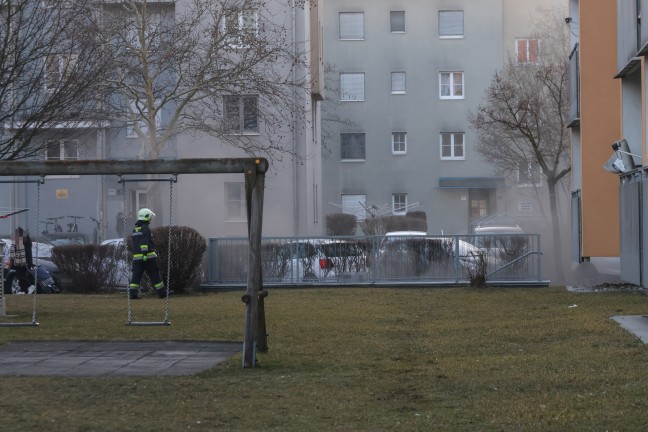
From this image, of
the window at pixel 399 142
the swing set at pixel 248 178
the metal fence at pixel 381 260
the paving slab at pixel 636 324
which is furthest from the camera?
the window at pixel 399 142

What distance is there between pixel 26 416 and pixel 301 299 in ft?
47.6

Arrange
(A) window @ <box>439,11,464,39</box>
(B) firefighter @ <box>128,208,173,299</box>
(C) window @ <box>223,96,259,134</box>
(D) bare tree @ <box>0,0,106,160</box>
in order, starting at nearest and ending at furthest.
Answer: (D) bare tree @ <box>0,0,106,160</box> < (B) firefighter @ <box>128,208,173,299</box> < (C) window @ <box>223,96,259,134</box> < (A) window @ <box>439,11,464,39</box>

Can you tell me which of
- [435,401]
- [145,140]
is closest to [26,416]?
[435,401]

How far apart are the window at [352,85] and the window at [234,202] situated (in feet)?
68.0

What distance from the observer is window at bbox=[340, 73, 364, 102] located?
2247 inches

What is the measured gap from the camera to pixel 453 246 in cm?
2720

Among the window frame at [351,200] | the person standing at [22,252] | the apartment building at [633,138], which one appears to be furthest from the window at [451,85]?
the person standing at [22,252]

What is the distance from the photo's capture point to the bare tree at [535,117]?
127 ft

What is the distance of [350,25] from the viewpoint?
188ft

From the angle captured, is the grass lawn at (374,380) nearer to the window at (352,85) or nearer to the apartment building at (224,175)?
the apartment building at (224,175)

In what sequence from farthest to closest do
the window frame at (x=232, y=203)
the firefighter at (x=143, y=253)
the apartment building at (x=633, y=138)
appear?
the window frame at (x=232, y=203)
the firefighter at (x=143, y=253)
the apartment building at (x=633, y=138)

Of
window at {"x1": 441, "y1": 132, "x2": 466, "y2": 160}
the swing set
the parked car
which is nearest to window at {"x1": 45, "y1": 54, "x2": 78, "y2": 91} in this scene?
the swing set

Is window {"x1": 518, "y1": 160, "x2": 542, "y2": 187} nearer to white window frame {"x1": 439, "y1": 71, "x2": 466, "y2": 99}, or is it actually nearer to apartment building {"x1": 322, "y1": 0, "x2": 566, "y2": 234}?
apartment building {"x1": 322, "y1": 0, "x2": 566, "y2": 234}

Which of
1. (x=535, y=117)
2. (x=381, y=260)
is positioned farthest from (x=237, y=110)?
(x=535, y=117)
